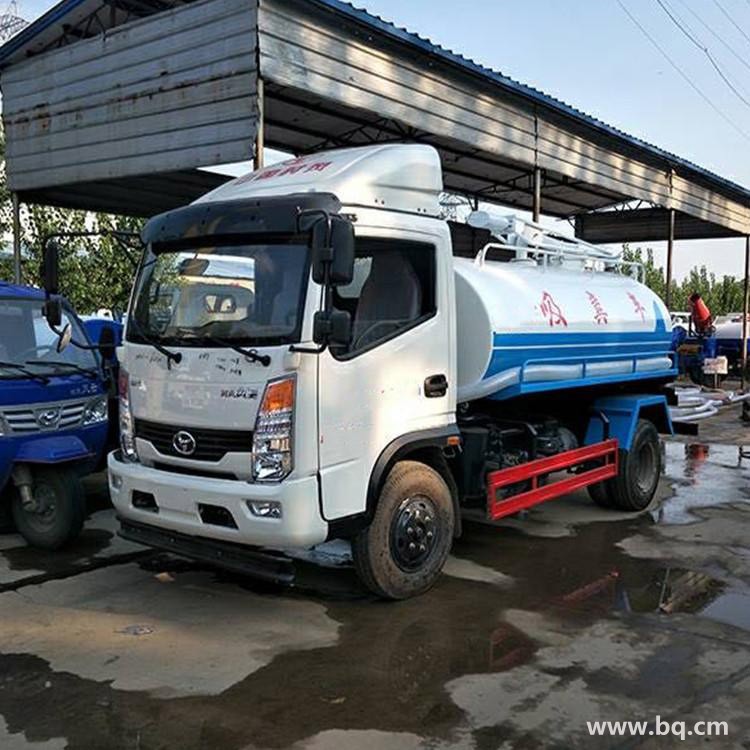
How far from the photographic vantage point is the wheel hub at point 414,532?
509 centimetres

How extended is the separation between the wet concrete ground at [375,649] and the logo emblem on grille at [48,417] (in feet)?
3.40

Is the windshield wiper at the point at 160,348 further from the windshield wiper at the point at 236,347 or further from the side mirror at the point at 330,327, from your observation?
the side mirror at the point at 330,327

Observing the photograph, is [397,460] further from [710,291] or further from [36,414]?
[710,291]

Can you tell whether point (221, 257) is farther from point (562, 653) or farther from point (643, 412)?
point (643, 412)

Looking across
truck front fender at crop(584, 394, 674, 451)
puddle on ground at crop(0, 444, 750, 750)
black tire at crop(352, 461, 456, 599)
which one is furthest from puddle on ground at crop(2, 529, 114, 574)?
truck front fender at crop(584, 394, 674, 451)

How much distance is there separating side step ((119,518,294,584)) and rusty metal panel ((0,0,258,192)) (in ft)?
12.6

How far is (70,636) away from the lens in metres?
4.66

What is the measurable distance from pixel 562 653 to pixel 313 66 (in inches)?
227

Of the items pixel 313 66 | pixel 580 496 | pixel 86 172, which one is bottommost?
pixel 580 496

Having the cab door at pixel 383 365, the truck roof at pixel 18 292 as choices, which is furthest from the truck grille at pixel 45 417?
the cab door at pixel 383 365

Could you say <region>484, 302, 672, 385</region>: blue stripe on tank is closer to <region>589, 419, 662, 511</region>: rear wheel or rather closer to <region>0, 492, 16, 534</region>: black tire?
<region>589, 419, 662, 511</region>: rear wheel

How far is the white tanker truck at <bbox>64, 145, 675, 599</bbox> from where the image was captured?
4469 millimetres

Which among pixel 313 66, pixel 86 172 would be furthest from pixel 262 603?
pixel 86 172

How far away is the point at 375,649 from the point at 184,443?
5.37ft
